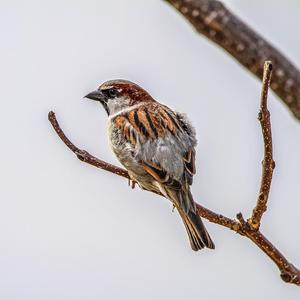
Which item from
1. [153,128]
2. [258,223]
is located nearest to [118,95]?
[153,128]

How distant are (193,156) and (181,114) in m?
0.68

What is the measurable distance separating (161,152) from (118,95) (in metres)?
1.22

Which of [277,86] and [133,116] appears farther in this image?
[133,116]

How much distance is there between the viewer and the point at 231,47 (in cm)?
186

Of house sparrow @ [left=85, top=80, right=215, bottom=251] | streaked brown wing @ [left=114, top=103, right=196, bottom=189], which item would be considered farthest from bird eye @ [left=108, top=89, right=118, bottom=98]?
streaked brown wing @ [left=114, top=103, right=196, bottom=189]

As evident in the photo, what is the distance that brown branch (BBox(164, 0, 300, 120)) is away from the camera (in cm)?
186

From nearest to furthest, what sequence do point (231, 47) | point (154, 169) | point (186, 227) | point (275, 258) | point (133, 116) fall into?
point (231, 47), point (275, 258), point (186, 227), point (154, 169), point (133, 116)

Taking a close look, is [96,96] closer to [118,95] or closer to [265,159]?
[118,95]

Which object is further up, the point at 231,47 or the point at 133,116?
the point at 231,47

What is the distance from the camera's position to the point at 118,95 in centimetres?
616

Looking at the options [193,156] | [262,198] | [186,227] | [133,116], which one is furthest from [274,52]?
[133,116]

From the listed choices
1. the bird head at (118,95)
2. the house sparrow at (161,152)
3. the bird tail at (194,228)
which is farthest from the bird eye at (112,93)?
the bird tail at (194,228)

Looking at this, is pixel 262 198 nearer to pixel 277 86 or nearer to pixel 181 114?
pixel 277 86

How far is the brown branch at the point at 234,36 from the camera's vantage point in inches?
73.4
